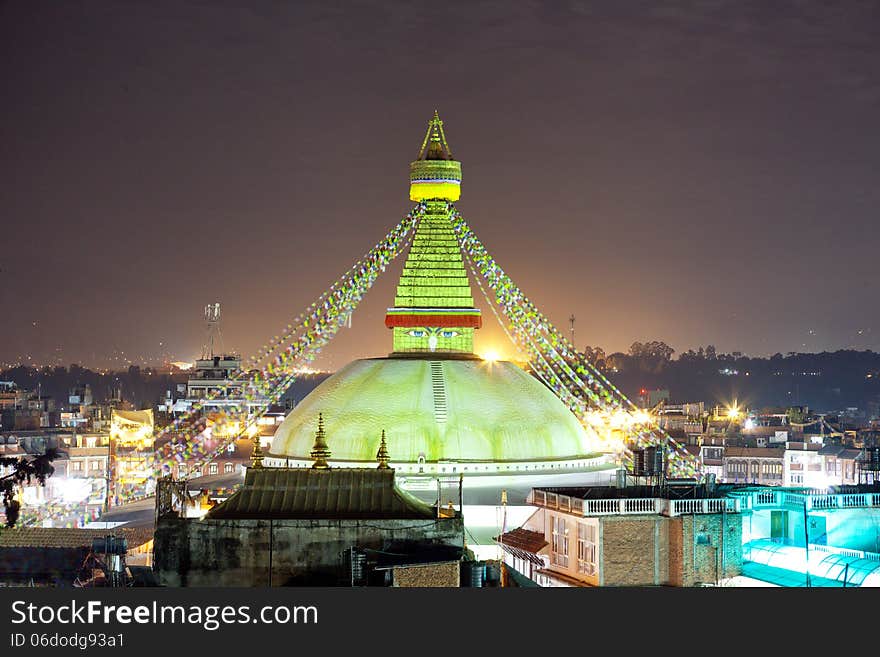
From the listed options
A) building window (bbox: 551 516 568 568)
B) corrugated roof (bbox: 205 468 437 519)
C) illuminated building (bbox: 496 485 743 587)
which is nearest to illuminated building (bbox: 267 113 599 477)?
building window (bbox: 551 516 568 568)

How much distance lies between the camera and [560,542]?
28953mm

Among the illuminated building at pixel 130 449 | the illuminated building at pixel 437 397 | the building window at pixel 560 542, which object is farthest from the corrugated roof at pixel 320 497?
the illuminated building at pixel 130 449

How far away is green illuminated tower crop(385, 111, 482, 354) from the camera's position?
40344 mm

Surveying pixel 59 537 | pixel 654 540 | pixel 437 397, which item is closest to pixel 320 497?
pixel 654 540

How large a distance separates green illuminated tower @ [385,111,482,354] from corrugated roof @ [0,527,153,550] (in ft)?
27.5

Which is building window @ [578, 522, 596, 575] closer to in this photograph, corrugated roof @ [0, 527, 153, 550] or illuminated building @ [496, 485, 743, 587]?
illuminated building @ [496, 485, 743, 587]

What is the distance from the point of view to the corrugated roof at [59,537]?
33.3 m

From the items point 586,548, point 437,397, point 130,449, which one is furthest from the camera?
point 130,449

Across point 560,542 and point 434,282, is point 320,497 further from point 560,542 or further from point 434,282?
point 434,282

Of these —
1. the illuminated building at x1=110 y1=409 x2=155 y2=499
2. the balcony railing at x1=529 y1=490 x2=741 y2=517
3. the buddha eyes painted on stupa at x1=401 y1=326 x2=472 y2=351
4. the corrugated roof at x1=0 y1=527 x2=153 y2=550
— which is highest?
the buddha eyes painted on stupa at x1=401 y1=326 x2=472 y2=351

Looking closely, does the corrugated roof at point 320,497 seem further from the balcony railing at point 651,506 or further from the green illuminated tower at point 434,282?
the green illuminated tower at point 434,282

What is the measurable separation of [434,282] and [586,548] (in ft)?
44.9

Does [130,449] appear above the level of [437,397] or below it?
below

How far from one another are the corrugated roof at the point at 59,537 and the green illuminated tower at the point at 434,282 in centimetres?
837
